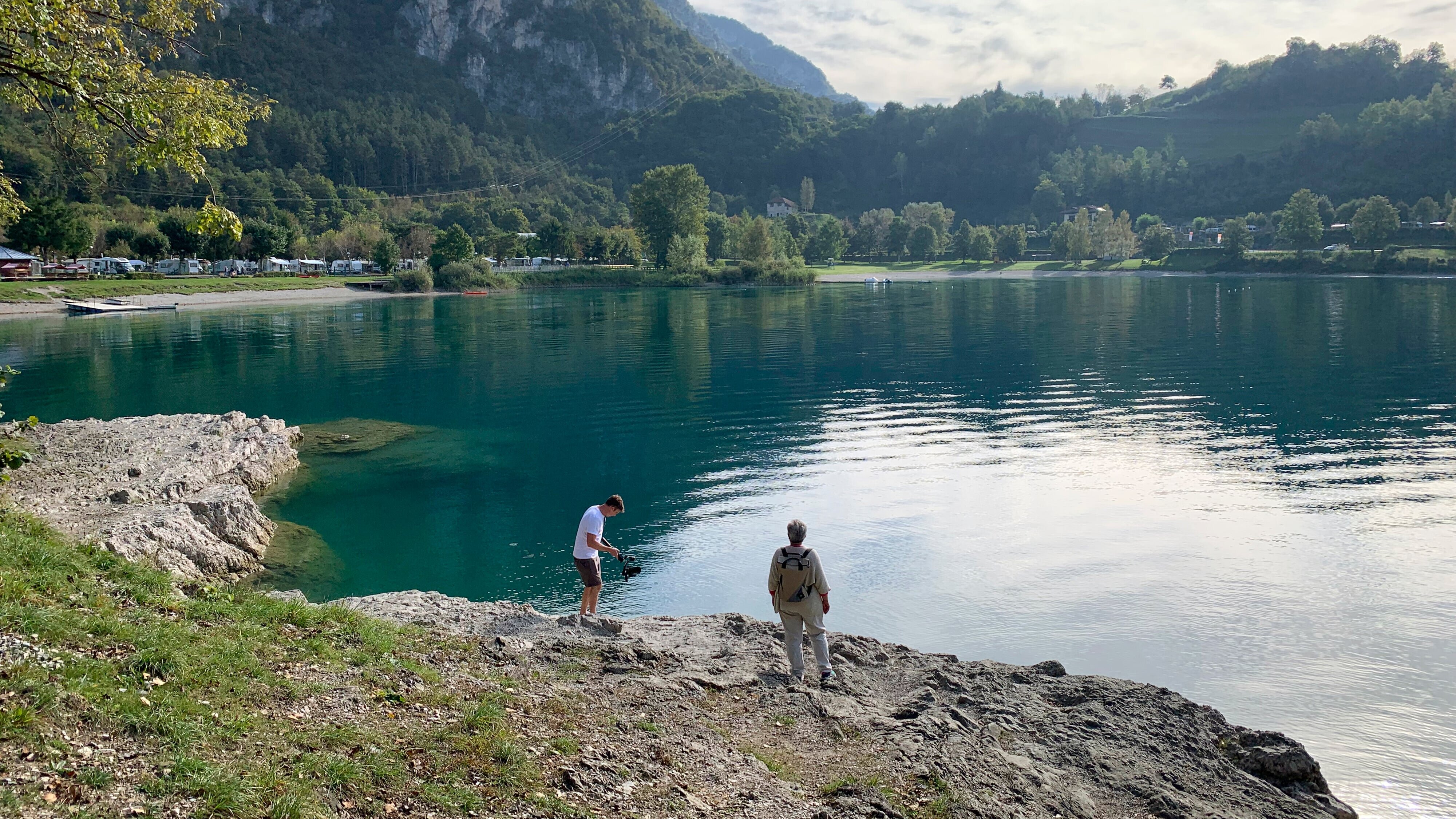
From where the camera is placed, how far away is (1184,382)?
49219 mm

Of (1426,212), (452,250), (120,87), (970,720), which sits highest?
(1426,212)

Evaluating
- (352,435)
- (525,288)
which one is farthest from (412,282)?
(352,435)

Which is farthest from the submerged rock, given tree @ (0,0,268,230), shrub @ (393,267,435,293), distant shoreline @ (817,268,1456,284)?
distant shoreline @ (817,268,1456,284)

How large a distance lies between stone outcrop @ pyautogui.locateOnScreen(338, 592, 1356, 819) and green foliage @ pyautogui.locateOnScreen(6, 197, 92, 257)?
130572 mm

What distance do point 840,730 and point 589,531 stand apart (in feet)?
21.4

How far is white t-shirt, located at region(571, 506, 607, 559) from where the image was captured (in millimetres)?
16438

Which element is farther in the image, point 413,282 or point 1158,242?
point 1158,242

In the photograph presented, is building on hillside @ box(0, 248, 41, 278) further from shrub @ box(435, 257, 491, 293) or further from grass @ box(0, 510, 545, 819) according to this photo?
grass @ box(0, 510, 545, 819)


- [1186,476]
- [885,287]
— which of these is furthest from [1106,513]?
[885,287]

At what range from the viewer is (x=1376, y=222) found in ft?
527

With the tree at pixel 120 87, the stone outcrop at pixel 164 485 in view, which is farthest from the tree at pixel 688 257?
the tree at pixel 120 87

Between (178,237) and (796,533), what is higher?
(178,237)

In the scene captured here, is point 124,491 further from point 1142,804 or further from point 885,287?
point 885,287

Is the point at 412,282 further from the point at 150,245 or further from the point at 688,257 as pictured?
the point at 688,257
